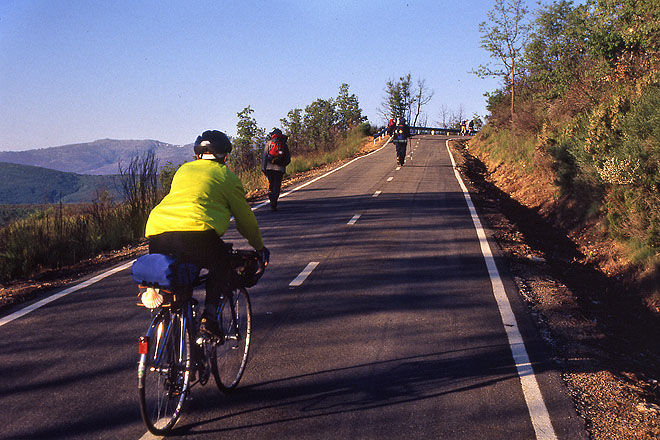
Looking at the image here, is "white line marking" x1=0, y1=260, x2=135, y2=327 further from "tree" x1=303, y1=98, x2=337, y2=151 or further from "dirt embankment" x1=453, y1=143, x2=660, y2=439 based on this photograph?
"tree" x1=303, y1=98, x2=337, y2=151

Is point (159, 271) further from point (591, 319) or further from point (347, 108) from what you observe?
point (347, 108)

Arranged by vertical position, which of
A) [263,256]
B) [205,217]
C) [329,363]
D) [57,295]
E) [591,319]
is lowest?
[591,319]

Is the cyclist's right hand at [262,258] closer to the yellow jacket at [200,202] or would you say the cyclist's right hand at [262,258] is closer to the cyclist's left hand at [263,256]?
the cyclist's left hand at [263,256]

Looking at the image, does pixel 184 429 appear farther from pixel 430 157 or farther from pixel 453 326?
pixel 430 157

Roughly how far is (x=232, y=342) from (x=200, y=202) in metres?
1.54

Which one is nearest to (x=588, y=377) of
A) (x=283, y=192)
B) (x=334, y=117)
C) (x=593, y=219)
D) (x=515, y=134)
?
(x=593, y=219)

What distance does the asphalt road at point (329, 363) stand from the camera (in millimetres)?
4191

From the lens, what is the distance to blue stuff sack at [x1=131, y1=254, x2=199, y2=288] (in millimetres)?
3625

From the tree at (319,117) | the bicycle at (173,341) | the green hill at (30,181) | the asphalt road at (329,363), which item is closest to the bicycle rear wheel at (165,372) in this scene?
the bicycle at (173,341)

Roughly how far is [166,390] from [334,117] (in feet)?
224

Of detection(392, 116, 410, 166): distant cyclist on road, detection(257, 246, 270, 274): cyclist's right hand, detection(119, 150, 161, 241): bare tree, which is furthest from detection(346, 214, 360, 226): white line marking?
A: detection(392, 116, 410, 166): distant cyclist on road

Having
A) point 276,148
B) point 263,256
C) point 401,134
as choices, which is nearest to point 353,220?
point 276,148

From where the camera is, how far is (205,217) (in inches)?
155

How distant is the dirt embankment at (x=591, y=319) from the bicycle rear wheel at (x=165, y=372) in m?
2.98
